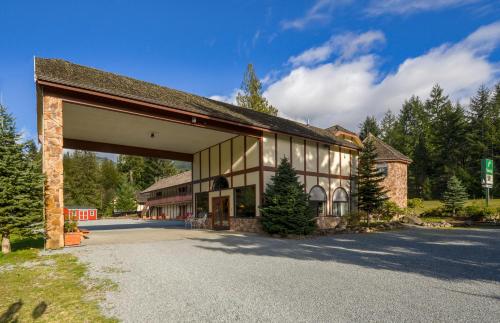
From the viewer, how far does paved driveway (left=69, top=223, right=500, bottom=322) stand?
177 inches

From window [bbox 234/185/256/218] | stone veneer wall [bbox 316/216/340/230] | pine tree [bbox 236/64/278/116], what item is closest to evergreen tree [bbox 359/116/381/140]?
pine tree [bbox 236/64/278/116]

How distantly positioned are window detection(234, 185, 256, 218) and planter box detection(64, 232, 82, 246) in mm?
8610

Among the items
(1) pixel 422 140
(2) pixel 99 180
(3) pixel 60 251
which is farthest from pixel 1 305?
(2) pixel 99 180

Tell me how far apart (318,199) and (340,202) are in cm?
241

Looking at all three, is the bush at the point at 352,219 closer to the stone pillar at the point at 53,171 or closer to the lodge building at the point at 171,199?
the stone pillar at the point at 53,171

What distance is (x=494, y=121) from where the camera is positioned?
45.8 meters

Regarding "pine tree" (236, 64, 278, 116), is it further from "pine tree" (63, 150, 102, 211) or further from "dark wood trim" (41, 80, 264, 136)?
"pine tree" (63, 150, 102, 211)

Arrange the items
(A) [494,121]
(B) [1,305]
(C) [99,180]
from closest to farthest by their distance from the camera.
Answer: (B) [1,305] < (A) [494,121] < (C) [99,180]

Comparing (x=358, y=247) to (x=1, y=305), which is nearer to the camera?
(x=1, y=305)

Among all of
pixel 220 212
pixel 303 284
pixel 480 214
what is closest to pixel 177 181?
pixel 220 212

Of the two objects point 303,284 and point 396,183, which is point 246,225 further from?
point 396,183

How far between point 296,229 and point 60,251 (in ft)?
31.0

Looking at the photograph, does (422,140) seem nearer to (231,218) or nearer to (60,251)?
(231,218)

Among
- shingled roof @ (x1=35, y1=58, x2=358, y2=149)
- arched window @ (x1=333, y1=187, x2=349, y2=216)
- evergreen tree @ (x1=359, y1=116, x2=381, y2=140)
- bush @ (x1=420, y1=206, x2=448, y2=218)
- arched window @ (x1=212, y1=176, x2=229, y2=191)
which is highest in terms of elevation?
evergreen tree @ (x1=359, y1=116, x2=381, y2=140)
